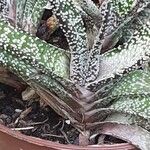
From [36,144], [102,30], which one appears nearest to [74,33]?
[102,30]

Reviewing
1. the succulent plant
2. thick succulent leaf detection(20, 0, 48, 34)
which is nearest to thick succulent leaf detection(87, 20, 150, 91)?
the succulent plant

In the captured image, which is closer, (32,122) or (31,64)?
(31,64)

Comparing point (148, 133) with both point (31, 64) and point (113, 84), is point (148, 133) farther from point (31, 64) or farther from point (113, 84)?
point (31, 64)

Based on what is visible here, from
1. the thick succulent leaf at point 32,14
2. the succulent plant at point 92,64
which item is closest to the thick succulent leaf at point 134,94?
the succulent plant at point 92,64

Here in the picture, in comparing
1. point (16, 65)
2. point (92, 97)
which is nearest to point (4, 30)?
point (16, 65)

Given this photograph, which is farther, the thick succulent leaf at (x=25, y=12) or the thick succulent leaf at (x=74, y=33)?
the thick succulent leaf at (x=25, y=12)

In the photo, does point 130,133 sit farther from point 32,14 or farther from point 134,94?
point 32,14

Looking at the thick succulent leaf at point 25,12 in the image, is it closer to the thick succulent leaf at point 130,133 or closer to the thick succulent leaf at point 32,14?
the thick succulent leaf at point 32,14
